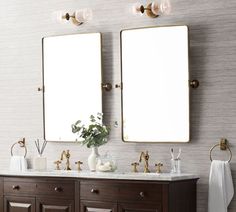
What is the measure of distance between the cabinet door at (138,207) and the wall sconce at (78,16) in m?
1.54

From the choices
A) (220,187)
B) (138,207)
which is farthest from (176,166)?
(138,207)

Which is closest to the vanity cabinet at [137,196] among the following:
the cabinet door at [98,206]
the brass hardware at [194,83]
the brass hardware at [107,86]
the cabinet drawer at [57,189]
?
the cabinet door at [98,206]

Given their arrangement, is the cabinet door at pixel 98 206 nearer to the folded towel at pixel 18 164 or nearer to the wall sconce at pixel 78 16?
the folded towel at pixel 18 164

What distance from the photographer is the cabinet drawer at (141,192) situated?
4562 millimetres

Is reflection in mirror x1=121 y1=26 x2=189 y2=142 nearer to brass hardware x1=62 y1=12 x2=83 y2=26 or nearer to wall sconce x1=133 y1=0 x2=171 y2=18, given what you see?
wall sconce x1=133 y1=0 x2=171 y2=18

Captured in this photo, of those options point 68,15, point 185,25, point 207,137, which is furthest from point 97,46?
point 207,137

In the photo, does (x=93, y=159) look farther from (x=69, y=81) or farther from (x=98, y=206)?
(x=69, y=81)

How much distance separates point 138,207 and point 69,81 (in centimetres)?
133

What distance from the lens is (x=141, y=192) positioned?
462cm

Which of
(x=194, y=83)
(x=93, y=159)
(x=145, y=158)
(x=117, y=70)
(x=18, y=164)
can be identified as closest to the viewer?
(x=194, y=83)

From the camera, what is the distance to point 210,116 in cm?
491

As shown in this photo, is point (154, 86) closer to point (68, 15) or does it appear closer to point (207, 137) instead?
point (207, 137)

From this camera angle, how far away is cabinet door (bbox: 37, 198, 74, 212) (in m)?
4.98

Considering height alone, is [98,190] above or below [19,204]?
above
